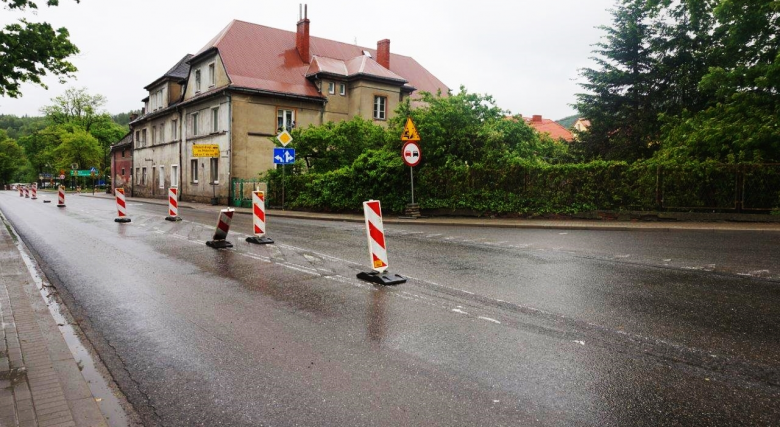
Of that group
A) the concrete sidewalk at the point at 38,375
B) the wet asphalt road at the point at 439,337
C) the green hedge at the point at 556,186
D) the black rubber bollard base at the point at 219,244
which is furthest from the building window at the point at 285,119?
the concrete sidewalk at the point at 38,375

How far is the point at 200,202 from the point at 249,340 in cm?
3357

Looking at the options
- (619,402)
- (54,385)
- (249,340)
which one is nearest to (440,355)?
(619,402)

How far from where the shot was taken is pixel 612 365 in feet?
12.9

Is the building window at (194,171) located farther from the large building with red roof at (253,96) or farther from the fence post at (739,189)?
the fence post at (739,189)

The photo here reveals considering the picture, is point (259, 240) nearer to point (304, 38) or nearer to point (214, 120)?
point (214, 120)

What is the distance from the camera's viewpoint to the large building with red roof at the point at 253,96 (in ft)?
107

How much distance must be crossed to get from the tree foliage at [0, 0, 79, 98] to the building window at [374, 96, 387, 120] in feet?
82.8

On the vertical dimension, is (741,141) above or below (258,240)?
above

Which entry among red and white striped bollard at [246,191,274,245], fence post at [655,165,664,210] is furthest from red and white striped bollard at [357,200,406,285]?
fence post at [655,165,664,210]

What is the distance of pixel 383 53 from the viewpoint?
40875mm

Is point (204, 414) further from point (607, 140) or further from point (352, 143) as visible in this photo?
point (607, 140)

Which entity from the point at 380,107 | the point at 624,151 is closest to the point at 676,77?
the point at 624,151

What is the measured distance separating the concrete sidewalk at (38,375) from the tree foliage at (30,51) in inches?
329

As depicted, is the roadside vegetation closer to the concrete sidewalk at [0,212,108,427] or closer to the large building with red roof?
the large building with red roof
